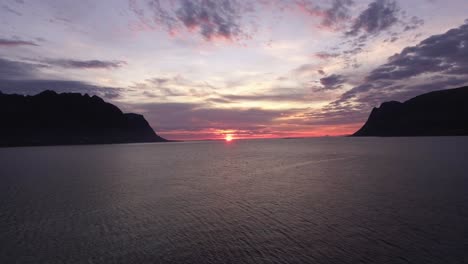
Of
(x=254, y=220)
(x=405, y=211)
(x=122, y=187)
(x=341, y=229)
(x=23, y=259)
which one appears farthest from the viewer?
(x=122, y=187)

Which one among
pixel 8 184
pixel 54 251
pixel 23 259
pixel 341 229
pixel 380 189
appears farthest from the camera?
pixel 8 184

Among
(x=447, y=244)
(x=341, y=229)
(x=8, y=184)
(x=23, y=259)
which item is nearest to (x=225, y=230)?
(x=341, y=229)

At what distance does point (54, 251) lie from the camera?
15.9m

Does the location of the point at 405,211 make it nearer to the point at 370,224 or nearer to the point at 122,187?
the point at 370,224

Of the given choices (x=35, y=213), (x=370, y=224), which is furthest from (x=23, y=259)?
(x=370, y=224)

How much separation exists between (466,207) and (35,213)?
39.6 metres

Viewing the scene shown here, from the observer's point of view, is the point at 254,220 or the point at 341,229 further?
the point at 254,220

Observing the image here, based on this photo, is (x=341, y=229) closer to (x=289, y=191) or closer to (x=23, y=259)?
(x=289, y=191)

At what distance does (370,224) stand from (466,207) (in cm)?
1123

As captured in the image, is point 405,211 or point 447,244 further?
point 405,211

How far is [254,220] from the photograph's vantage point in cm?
2175

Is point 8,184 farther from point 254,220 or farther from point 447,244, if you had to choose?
point 447,244

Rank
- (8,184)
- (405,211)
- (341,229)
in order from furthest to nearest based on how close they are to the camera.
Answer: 1. (8,184)
2. (405,211)
3. (341,229)

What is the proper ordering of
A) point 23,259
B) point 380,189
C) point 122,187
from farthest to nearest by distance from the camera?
point 122,187 < point 380,189 < point 23,259
